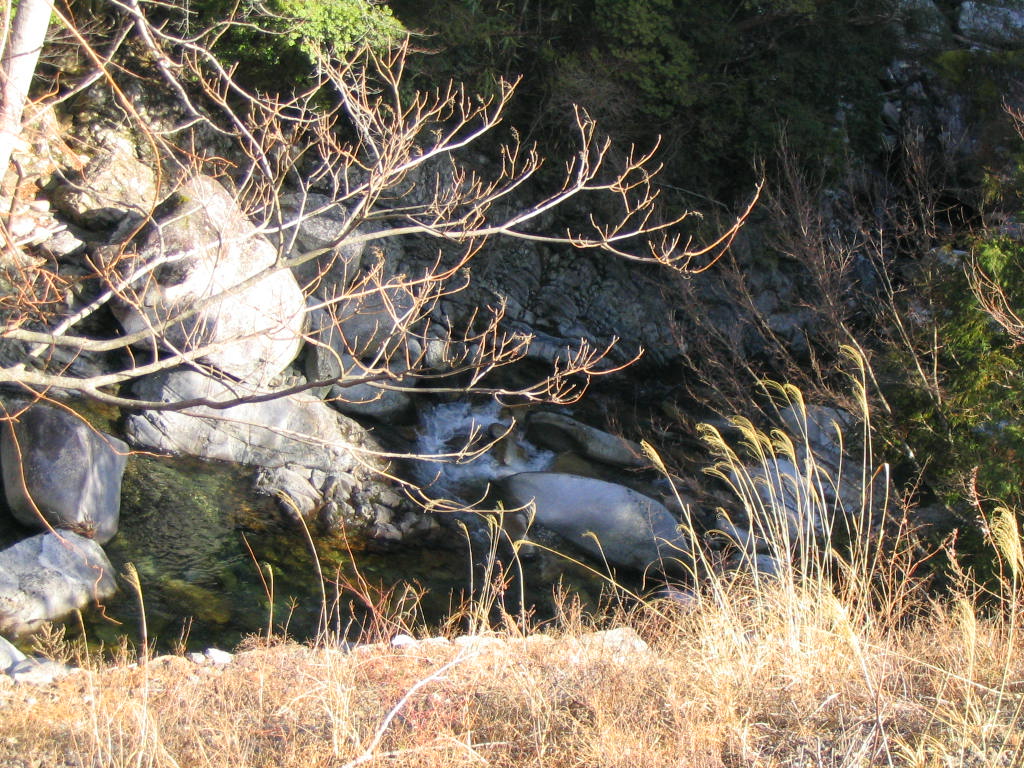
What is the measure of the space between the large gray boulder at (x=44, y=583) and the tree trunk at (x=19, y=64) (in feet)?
9.28

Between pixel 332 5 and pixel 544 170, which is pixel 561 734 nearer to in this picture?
pixel 332 5

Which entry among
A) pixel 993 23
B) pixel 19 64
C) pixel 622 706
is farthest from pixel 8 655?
pixel 993 23

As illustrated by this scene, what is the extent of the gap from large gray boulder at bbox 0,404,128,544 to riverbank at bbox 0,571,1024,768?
124 inches

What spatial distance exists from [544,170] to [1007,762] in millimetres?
11101

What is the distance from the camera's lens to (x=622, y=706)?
302cm

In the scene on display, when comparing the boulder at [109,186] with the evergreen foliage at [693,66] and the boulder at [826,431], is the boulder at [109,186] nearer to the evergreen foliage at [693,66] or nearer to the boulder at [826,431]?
the evergreen foliage at [693,66]

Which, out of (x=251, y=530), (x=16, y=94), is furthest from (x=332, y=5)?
(x=16, y=94)

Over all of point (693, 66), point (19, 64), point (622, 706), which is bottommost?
point (622, 706)

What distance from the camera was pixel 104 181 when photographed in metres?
10.4

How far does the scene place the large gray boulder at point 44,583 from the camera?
5711 mm

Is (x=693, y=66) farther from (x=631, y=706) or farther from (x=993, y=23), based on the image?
(x=631, y=706)

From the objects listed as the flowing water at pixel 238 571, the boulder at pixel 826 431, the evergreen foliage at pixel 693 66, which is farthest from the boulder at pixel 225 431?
the evergreen foliage at pixel 693 66

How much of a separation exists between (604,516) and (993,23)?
36.0ft

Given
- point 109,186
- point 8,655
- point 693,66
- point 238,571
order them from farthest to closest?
1. point 693,66
2. point 109,186
3. point 238,571
4. point 8,655
